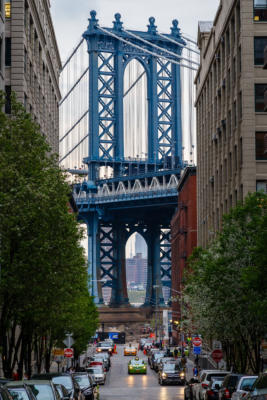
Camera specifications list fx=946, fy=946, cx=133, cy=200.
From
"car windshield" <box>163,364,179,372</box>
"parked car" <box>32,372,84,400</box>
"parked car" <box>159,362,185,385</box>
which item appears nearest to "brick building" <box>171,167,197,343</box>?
"car windshield" <box>163,364,179,372</box>

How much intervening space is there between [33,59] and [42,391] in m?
39.1

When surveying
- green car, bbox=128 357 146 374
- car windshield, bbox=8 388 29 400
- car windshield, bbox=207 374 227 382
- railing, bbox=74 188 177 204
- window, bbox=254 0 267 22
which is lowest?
green car, bbox=128 357 146 374

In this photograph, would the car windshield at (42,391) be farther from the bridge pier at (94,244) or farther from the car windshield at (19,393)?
the bridge pier at (94,244)

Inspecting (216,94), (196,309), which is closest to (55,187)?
(196,309)

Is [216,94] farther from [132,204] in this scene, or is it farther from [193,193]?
[132,204]

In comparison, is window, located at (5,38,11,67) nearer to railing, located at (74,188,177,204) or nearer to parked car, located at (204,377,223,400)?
parked car, located at (204,377,223,400)

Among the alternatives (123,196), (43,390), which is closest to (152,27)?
(123,196)

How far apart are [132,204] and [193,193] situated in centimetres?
6383

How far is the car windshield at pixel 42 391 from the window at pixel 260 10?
4098 cm

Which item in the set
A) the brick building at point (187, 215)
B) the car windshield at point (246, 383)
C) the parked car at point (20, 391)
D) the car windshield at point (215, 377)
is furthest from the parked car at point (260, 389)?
the brick building at point (187, 215)

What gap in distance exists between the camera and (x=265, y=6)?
206 feet

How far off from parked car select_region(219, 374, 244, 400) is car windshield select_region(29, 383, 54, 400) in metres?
7.96

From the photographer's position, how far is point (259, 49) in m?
61.7

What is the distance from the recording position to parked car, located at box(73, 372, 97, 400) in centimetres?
4019
